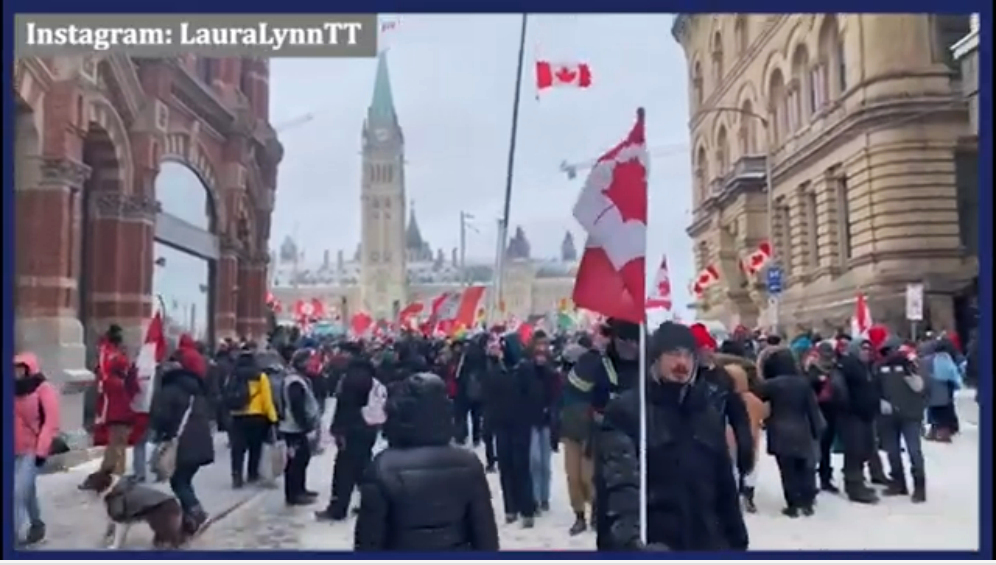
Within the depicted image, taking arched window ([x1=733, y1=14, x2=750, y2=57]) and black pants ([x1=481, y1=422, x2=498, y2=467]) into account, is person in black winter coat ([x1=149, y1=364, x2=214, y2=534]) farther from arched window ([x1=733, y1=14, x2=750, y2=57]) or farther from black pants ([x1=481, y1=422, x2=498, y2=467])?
arched window ([x1=733, y1=14, x2=750, y2=57])

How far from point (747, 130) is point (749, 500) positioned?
538 cm

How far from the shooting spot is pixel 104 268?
10531mm

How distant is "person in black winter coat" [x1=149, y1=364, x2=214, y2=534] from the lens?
24.7 feet

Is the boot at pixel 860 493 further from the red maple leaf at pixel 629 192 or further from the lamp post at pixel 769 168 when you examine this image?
the red maple leaf at pixel 629 192

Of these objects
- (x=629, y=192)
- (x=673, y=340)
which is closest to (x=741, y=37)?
(x=629, y=192)

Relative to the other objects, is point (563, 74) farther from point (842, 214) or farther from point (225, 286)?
point (225, 286)

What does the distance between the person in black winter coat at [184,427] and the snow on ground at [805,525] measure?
0.38 m

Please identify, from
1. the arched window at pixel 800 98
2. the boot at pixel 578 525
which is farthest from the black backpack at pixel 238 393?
the arched window at pixel 800 98

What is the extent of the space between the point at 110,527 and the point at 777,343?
5943 mm

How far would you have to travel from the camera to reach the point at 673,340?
427 centimetres

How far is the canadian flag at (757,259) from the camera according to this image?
1045cm

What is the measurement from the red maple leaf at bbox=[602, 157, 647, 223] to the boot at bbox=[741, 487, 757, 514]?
3273mm

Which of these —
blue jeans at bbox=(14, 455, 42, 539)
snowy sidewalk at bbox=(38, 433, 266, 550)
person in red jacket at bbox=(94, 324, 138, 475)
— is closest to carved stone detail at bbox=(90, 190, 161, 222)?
person in red jacket at bbox=(94, 324, 138, 475)

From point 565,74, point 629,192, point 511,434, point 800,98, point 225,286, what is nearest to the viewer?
point 629,192
